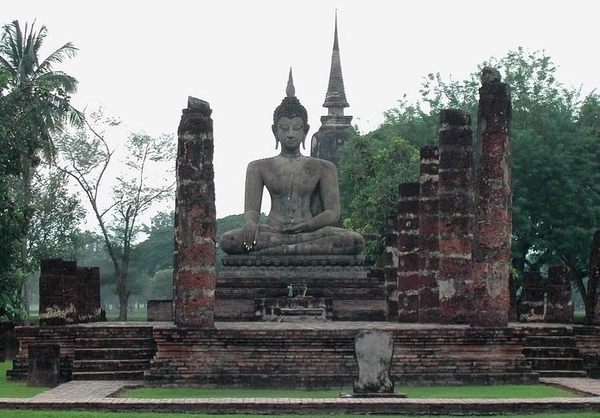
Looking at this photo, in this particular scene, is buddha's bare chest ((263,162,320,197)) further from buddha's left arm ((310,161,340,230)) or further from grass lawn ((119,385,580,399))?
grass lawn ((119,385,580,399))

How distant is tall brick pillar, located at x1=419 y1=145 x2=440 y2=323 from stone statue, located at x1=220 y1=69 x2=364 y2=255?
269 centimetres

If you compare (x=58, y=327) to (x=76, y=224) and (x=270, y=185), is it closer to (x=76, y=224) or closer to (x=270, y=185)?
(x=270, y=185)

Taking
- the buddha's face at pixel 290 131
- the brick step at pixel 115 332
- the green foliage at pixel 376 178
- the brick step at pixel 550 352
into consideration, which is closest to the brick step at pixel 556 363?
the brick step at pixel 550 352

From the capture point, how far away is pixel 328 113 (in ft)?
202

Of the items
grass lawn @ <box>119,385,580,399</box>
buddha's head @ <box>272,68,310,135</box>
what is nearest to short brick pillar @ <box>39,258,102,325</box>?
grass lawn @ <box>119,385,580,399</box>

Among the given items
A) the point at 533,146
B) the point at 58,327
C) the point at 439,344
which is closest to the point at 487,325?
the point at 439,344

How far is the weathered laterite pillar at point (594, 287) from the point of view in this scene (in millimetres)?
20234

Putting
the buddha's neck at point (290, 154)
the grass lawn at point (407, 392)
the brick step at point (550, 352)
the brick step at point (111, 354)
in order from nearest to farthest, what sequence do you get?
the grass lawn at point (407, 392)
the brick step at point (111, 354)
the brick step at point (550, 352)
the buddha's neck at point (290, 154)

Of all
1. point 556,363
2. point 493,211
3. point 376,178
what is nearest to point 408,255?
point 556,363

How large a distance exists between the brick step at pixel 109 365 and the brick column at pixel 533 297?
9114 millimetres

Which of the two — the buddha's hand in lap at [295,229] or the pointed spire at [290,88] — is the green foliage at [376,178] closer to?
the pointed spire at [290,88]

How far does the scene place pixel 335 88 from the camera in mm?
61656

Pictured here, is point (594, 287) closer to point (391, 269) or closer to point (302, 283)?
point (302, 283)

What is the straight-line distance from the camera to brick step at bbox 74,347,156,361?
695 inches
